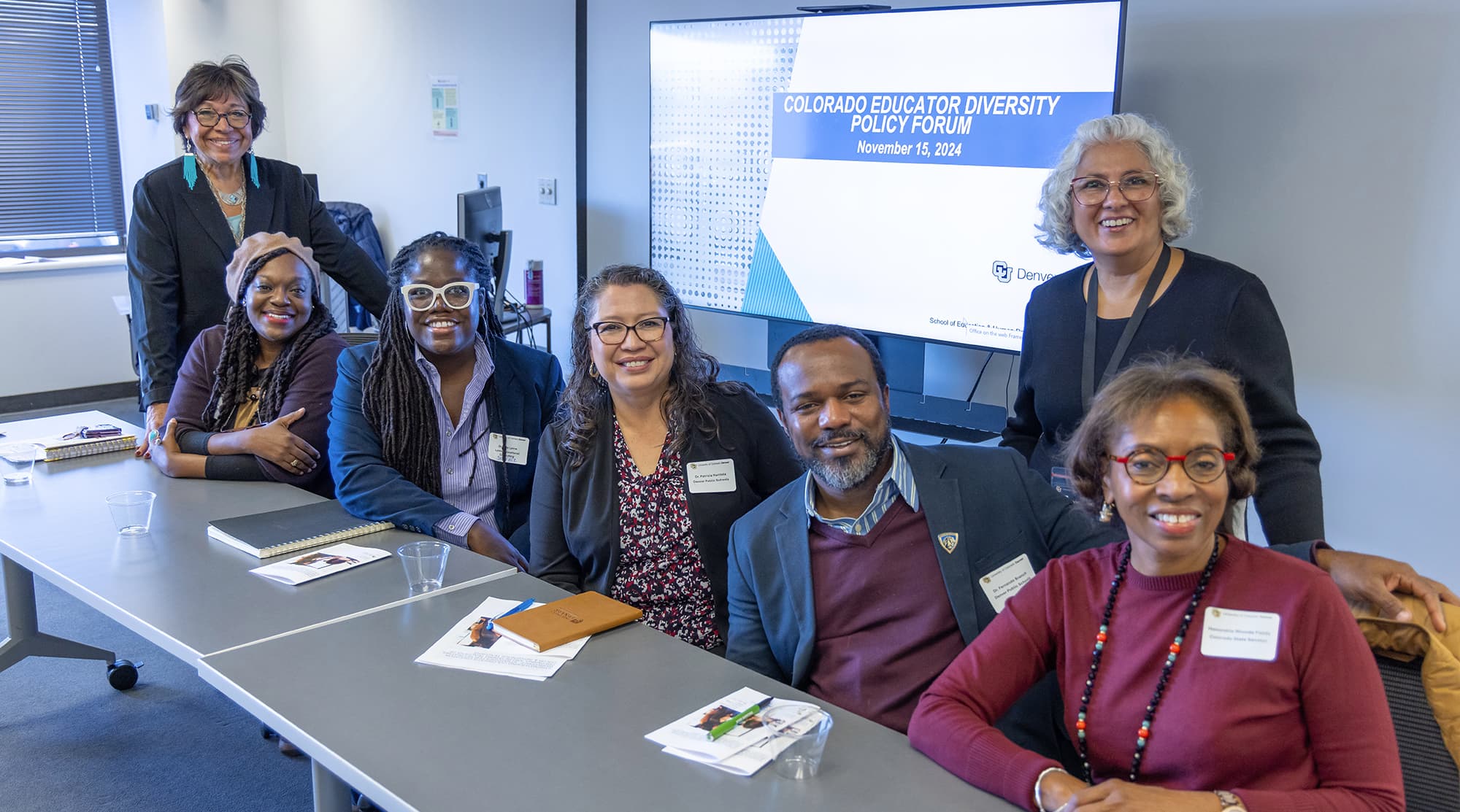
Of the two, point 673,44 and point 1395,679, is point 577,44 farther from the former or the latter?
point 1395,679

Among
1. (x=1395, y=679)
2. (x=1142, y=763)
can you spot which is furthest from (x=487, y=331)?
(x=1395, y=679)

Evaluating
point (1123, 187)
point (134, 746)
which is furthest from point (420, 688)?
point (134, 746)

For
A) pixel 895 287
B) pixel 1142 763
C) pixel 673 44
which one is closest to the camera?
→ pixel 1142 763

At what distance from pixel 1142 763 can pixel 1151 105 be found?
8.01 ft

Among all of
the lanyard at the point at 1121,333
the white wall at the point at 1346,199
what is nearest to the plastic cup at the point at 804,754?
the lanyard at the point at 1121,333

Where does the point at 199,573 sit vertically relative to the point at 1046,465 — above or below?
below

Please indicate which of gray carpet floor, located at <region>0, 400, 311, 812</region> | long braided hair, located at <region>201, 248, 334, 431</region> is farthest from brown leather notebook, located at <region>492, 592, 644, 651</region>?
long braided hair, located at <region>201, 248, 334, 431</region>

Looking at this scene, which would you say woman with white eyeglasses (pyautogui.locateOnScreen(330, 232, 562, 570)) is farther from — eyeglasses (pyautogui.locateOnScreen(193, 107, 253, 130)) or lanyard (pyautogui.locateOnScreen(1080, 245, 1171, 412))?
lanyard (pyautogui.locateOnScreen(1080, 245, 1171, 412))

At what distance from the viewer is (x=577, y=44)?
5.16 metres

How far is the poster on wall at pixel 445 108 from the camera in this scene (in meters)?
5.93

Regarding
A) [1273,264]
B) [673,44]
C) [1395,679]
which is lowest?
[1395,679]

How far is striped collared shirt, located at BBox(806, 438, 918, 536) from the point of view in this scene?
6.27 ft

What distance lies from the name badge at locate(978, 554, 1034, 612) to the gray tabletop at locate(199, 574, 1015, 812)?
0.34 metres

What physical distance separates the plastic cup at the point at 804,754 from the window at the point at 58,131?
685 cm
